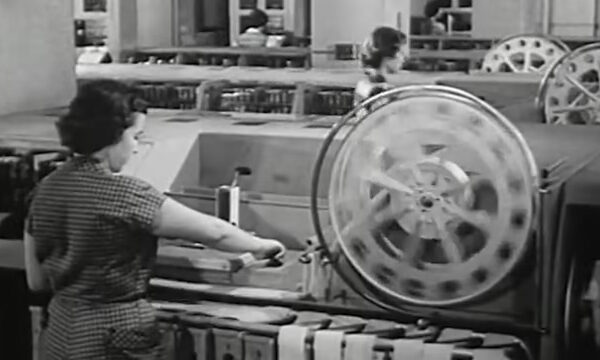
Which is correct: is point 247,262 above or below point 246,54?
below

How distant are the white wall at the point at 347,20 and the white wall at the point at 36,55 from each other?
3.18 meters

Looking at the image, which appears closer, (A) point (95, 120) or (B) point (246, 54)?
(A) point (95, 120)

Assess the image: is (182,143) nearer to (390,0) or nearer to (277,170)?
(277,170)

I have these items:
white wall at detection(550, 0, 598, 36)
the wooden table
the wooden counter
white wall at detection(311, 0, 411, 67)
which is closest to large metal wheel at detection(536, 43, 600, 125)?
the wooden counter

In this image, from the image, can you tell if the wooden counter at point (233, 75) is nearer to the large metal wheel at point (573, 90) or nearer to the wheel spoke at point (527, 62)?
the wheel spoke at point (527, 62)

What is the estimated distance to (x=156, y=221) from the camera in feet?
7.69

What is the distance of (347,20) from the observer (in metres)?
7.38

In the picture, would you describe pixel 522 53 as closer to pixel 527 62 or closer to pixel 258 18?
pixel 527 62

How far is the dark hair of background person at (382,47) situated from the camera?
4098 mm

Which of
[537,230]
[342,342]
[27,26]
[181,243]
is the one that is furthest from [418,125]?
[27,26]

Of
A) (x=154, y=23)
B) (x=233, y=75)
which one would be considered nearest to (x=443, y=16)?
(x=154, y=23)

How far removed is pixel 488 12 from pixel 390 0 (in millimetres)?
2024

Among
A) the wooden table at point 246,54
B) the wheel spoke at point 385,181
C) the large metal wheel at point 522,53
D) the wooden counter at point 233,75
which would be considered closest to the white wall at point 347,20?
the wooden table at point 246,54

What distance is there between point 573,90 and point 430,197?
1786 millimetres
